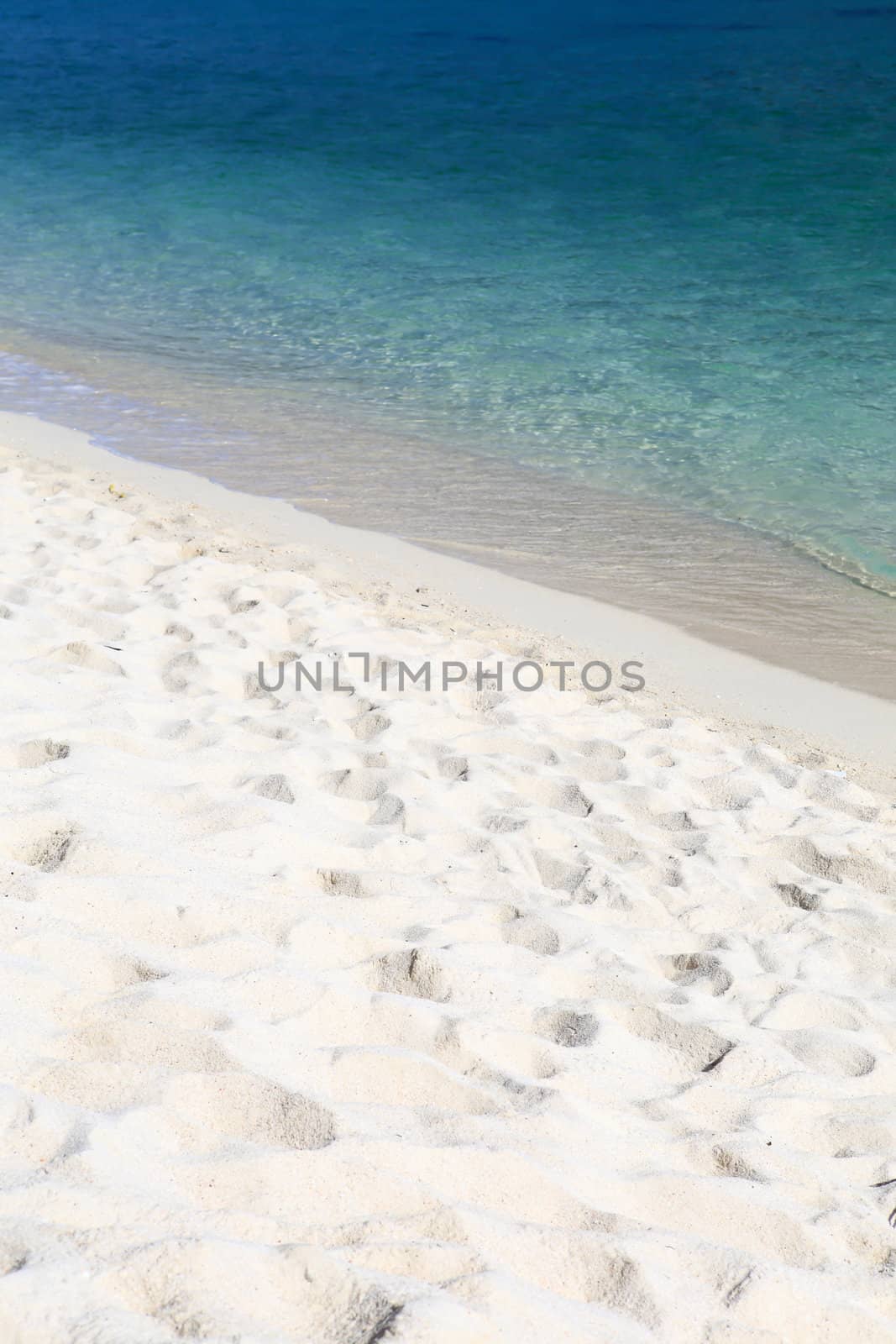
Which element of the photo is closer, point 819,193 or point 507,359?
→ point 507,359

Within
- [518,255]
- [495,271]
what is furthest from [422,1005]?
[518,255]

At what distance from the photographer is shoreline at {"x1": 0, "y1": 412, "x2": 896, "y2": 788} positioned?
190 inches

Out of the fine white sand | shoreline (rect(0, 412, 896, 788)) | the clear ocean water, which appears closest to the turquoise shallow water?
the clear ocean water

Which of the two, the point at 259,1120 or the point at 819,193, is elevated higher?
the point at 819,193

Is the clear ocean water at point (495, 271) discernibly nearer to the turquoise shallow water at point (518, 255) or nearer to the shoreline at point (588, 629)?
the turquoise shallow water at point (518, 255)

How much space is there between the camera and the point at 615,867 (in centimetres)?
350

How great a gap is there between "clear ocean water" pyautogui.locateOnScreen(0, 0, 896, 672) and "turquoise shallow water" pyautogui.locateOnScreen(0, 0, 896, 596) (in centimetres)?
5

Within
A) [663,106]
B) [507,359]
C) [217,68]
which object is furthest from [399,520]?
[217,68]

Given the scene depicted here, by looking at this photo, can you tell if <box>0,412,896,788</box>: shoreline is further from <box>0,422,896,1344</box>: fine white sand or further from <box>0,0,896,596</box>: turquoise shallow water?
<box>0,0,896,596</box>: turquoise shallow water

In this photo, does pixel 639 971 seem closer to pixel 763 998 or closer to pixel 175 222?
pixel 763 998

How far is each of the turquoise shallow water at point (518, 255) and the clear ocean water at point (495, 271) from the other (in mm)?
52

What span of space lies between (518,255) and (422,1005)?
481 inches

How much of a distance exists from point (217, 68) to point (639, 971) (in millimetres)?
31311

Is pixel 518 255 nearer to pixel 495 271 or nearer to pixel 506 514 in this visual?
pixel 495 271
